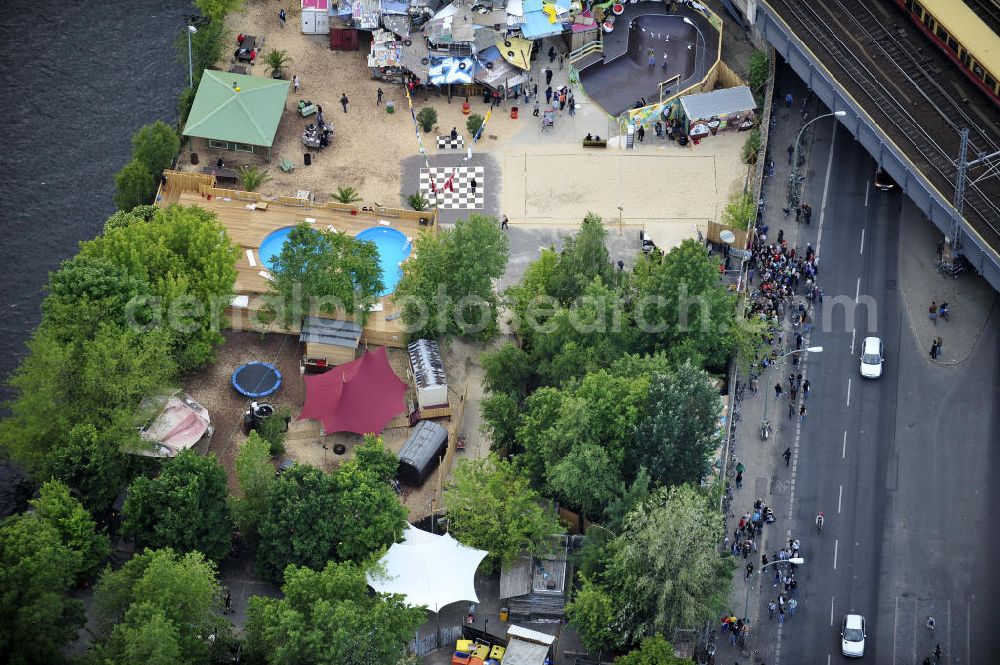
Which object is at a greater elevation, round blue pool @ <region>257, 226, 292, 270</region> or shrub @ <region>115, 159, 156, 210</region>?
shrub @ <region>115, 159, 156, 210</region>

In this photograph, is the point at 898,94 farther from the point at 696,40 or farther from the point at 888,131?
the point at 696,40

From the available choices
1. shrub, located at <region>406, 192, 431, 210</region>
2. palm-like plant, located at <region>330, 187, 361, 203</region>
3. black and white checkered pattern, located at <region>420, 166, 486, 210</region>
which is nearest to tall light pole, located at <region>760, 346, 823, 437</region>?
black and white checkered pattern, located at <region>420, 166, 486, 210</region>

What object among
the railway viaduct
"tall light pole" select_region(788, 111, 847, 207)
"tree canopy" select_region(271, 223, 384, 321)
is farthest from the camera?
"tall light pole" select_region(788, 111, 847, 207)

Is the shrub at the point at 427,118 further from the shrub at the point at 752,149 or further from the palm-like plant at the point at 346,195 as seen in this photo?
the shrub at the point at 752,149

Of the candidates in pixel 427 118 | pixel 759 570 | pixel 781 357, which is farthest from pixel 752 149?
pixel 759 570

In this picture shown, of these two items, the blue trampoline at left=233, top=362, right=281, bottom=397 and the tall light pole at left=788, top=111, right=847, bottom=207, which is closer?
the blue trampoline at left=233, top=362, right=281, bottom=397

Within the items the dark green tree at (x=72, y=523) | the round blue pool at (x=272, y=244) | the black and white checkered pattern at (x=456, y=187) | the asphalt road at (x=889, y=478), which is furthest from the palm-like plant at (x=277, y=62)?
the dark green tree at (x=72, y=523)

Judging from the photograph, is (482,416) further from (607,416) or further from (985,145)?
(985,145)

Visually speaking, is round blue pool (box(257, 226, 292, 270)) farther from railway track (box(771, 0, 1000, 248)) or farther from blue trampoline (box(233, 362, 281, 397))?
railway track (box(771, 0, 1000, 248))
